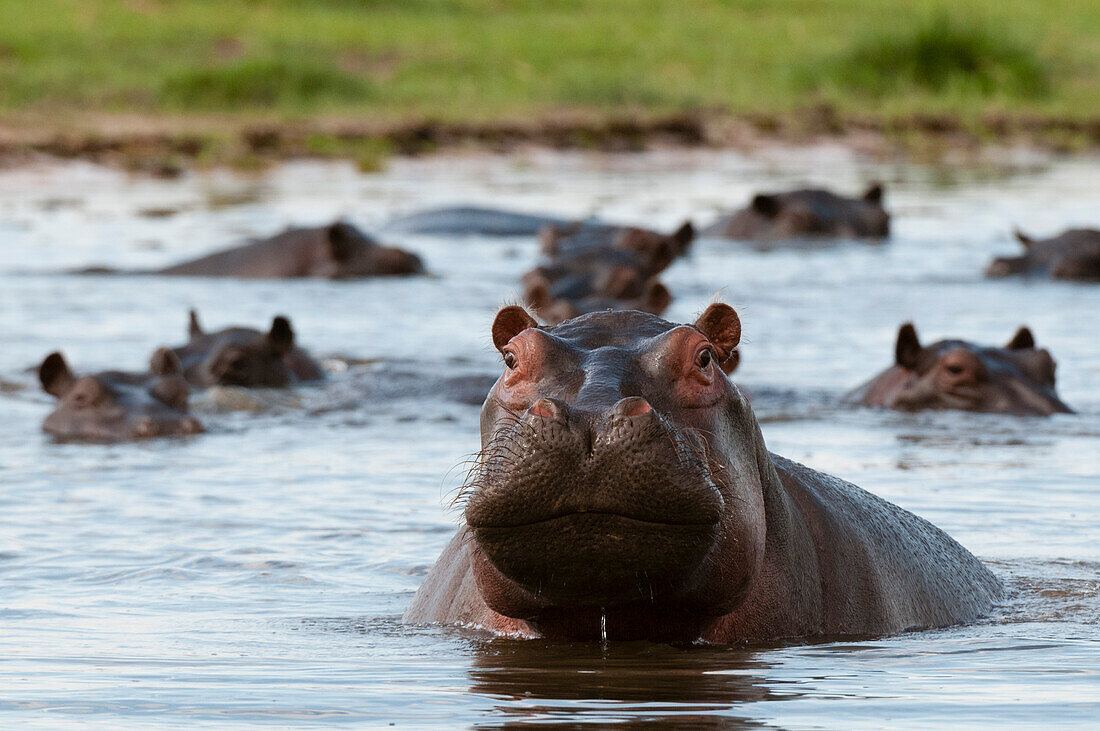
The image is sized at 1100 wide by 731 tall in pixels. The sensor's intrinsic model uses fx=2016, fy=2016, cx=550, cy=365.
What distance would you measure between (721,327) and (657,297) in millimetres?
6314

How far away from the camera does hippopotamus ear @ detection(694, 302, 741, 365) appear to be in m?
4.58

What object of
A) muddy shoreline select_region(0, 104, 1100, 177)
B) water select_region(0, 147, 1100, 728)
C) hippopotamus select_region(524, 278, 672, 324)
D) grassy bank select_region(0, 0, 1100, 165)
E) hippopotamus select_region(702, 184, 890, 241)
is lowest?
water select_region(0, 147, 1100, 728)

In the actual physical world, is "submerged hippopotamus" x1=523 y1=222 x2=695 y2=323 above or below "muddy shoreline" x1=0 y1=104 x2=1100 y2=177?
below

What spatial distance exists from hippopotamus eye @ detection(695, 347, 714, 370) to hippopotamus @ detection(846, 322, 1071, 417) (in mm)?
5063

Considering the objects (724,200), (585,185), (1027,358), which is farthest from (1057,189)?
(1027,358)

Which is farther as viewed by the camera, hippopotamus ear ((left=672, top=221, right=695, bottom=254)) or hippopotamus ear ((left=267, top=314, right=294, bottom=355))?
hippopotamus ear ((left=672, top=221, right=695, bottom=254))

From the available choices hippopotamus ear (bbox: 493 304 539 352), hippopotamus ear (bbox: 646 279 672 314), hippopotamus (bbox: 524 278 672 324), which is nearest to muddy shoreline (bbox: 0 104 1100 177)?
hippopotamus (bbox: 524 278 672 324)

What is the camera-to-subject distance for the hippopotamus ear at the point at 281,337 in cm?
1096

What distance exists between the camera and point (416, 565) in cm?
647

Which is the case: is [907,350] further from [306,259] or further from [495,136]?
[495,136]

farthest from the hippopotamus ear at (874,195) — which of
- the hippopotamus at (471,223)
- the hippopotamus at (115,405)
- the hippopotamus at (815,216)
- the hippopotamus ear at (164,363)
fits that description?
the hippopotamus at (115,405)

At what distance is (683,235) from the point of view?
50.9ft

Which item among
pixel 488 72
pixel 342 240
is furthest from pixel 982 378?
pixel 488 72

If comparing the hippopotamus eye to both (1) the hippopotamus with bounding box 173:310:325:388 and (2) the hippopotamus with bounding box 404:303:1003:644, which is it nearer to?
(2) the hippopotamus with bounding box 404:303:1003:644
